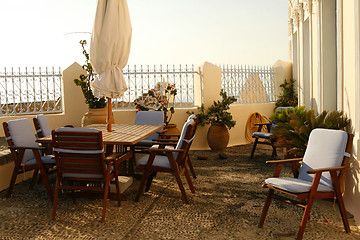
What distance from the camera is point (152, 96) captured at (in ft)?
27.1

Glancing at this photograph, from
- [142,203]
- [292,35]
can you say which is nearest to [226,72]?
[292,35]

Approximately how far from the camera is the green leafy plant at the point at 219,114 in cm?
816

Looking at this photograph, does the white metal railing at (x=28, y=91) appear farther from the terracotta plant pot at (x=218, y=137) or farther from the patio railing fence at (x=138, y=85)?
the terracotta plant pot at (x=218, y=137)

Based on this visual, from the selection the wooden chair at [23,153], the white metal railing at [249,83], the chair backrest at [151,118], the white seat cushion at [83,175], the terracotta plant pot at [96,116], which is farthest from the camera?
the white metal railing at [249,83]

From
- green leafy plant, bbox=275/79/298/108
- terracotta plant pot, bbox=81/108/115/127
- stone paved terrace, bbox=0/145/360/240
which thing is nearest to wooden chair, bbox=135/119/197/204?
stone paved terrace, bbox=0/145/360/240

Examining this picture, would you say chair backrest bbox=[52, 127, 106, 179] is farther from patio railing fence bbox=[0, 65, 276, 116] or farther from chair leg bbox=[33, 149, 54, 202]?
patio railing fence bbox=[0, 65, 276, 116]

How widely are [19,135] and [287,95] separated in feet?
23.7

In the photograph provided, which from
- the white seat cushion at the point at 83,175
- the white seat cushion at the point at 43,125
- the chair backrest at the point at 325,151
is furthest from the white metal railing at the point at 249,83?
the white seat cushion at the point at 83,175

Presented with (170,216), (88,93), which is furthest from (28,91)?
(170,216)

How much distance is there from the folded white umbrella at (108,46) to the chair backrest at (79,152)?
4.52 ft

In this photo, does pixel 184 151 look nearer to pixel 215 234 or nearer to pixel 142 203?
pixel 142 203

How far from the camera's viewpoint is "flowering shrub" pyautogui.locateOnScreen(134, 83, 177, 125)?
27.0 ft

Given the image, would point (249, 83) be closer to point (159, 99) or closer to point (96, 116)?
point (159, 99)

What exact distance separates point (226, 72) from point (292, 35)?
6.77ft
